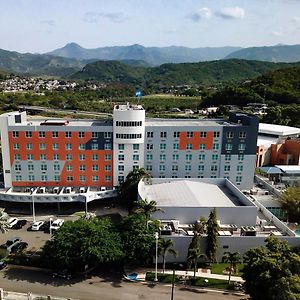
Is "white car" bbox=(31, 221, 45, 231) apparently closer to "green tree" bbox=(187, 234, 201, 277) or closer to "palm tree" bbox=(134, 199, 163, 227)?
"palm tree" bbox=(134, 199, 163, 227)

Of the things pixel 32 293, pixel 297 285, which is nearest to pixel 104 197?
pixel 32 293

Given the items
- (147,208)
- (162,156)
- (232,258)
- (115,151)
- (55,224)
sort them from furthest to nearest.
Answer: (162,156) < (115,151) < (55,224) < (147,208) < (232,258)

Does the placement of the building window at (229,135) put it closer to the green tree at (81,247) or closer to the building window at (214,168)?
the building window at (214,168)

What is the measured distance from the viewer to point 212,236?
34531 mm

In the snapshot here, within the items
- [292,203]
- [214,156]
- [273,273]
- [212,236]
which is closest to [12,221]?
[212,236]

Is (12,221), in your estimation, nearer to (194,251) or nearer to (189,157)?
(194,251)

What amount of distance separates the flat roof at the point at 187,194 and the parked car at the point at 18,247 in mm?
14286

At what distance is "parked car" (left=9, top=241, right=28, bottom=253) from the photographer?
37.9 meters

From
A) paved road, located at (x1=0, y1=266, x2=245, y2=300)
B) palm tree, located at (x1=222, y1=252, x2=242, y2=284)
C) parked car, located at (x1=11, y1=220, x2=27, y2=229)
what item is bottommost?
paved road, located at (x1=0, y1=266, x2=245, y2=300)

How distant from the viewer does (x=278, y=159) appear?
211 feet

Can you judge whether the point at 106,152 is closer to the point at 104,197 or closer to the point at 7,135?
the point at 104,197

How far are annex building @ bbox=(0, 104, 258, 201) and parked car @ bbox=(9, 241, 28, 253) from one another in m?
10.5

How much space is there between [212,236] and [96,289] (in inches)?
465

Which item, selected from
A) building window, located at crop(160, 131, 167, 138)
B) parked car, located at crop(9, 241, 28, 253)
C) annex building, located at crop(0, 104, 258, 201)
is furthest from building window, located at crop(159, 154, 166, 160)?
parked car, located at crop(9, 241, 28, 253)
